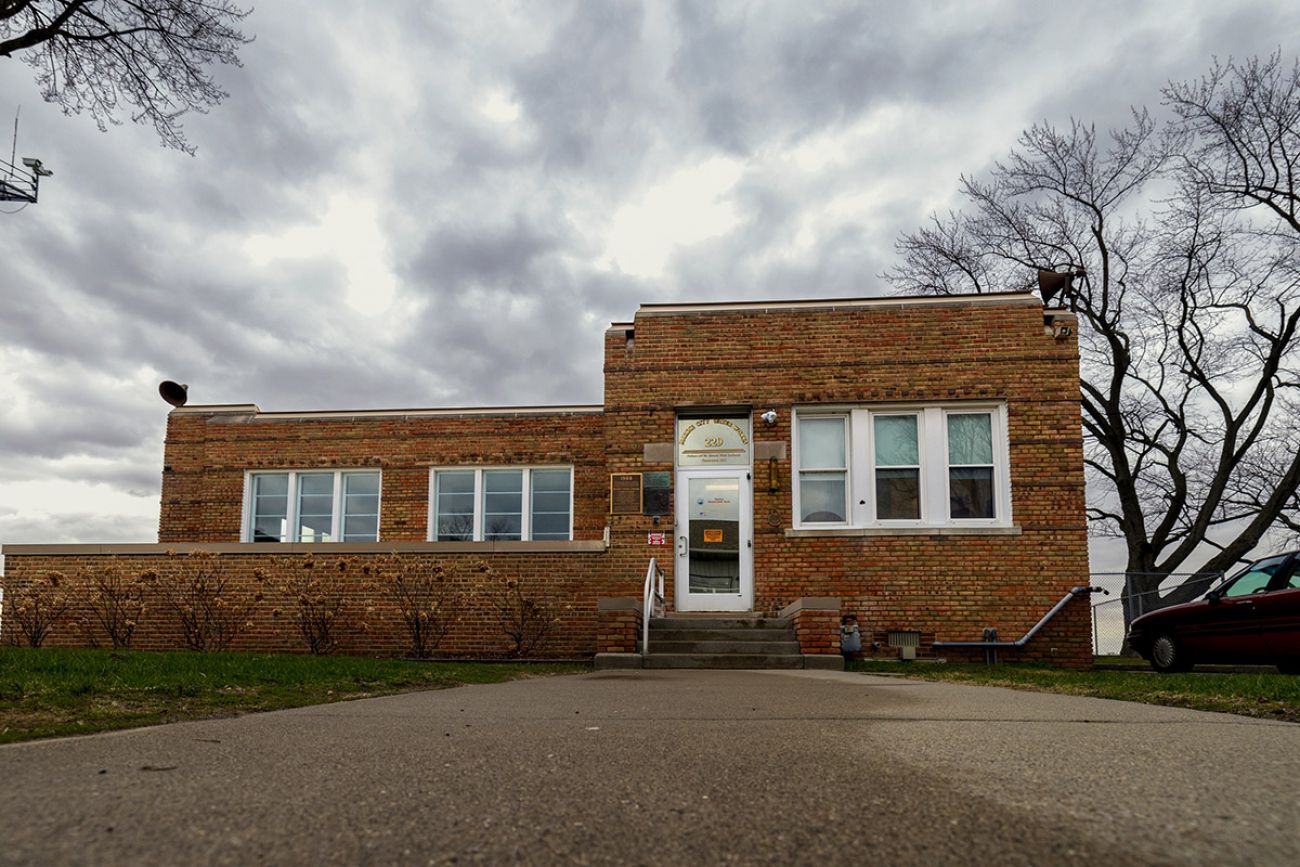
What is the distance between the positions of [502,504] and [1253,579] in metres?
→ 12.3

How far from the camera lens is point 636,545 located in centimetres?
1503

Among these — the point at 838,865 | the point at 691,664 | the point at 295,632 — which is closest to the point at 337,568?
the point at 295,632

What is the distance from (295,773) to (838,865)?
1996 mm

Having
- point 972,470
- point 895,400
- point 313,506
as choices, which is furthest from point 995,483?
point 313,506

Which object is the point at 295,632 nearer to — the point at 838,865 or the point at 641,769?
the point at 641,769

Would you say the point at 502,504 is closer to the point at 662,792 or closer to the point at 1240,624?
the point at 1240,624

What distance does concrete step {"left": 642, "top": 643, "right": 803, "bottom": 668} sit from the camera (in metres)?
12.5

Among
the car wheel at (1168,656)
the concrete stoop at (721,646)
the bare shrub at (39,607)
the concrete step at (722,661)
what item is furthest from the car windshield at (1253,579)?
the bare shrub at (39,607)

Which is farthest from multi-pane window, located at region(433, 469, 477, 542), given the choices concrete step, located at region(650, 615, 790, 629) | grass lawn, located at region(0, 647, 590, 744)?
grass lawn, located at region(0, 647, 590, 744)

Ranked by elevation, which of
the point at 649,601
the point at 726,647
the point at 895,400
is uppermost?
the point at 895,400

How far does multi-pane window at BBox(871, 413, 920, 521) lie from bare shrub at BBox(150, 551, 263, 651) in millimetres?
9357

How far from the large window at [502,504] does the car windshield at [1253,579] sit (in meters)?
10.8

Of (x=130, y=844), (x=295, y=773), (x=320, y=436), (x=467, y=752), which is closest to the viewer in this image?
(x=130, y=844)

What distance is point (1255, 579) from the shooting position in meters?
12.0
